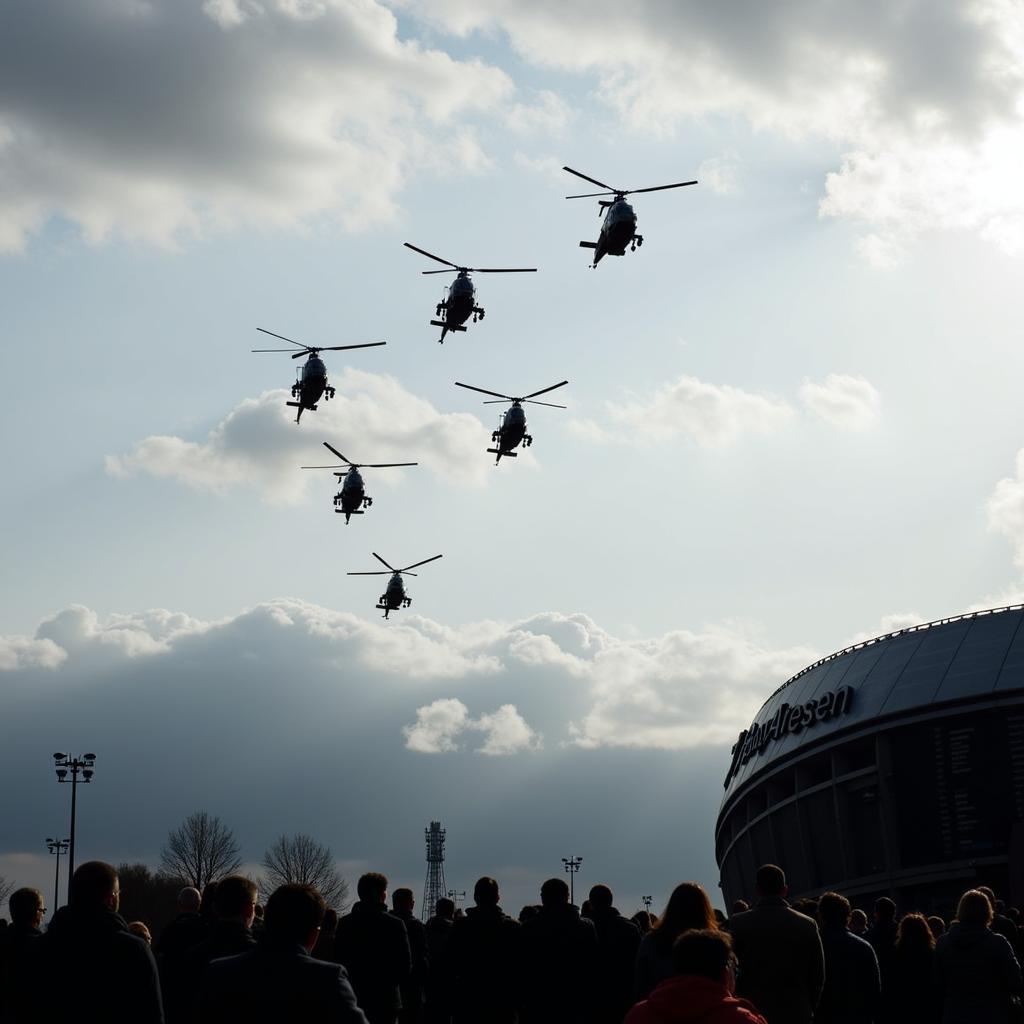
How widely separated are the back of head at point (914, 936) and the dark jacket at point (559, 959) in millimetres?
3990

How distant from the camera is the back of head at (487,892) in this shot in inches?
535

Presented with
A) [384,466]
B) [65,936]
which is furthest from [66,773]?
[65,936]

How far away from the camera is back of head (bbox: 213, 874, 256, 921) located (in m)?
8.28

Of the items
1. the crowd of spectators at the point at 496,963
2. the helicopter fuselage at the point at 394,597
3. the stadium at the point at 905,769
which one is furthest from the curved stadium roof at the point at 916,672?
the crowd of spectators at the point at 496,963

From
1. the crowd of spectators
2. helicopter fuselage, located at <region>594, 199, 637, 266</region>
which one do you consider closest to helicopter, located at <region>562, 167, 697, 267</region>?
helicopter fuselage, located at <region>594, 199, 637, 266</region>

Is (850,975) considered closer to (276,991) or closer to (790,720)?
(276,991)

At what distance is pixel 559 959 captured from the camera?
13.6 meters

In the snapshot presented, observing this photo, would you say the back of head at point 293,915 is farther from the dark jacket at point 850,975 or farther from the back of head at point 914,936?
the back of head at point 914,936

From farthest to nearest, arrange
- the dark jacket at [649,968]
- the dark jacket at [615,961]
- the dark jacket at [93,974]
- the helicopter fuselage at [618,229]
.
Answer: the helicopter fuselage at [618,229], the dark jacket at [615,961], the dark jacket at [649,968], the dark jacket at [93,974]

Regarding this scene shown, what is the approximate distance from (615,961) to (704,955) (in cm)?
844

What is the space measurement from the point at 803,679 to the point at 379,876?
6838 cm

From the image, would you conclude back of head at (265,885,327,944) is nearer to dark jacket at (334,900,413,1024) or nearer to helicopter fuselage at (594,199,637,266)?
dark jacket at (334,900,413,1024)

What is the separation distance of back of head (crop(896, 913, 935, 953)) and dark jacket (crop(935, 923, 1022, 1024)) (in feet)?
7.58

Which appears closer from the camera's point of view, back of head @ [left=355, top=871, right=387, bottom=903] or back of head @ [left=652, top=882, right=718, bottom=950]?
back of head @ [left=652, top=882, right=718, bottom=950]
